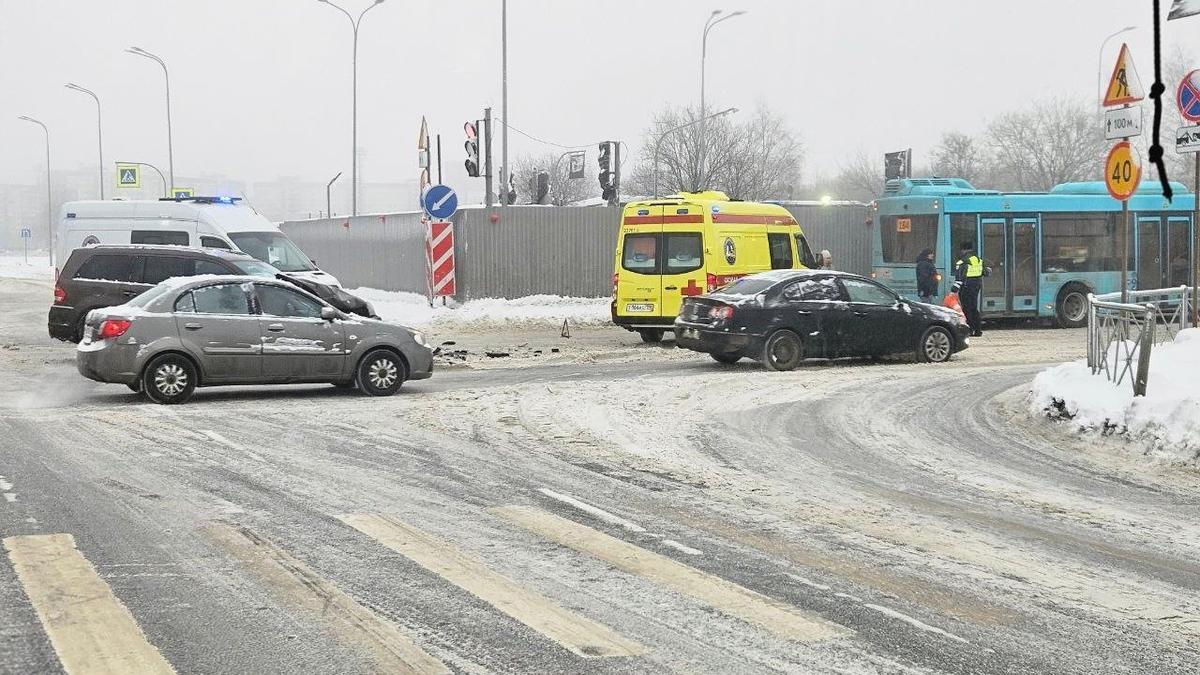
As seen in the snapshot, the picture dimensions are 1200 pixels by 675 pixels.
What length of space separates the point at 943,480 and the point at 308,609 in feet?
17.9

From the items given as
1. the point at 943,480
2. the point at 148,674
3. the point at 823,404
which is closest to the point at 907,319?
the point at 823,404

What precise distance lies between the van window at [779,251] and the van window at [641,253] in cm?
195

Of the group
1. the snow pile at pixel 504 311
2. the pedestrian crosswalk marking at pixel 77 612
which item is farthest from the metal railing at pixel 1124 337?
the snow pile at pixel 504 311

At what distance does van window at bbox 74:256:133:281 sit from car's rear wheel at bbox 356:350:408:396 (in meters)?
6.46

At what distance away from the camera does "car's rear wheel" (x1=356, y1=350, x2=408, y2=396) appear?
574 inches

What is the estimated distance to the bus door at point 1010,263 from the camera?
83.6 feet

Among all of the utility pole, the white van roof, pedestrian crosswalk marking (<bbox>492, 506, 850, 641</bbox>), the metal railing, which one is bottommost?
pedestrian crosswalk marking (<bbox>492, 506, 850, 641</bbox>)

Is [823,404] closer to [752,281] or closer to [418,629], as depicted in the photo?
[752,281]

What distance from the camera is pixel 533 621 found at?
18.7ft

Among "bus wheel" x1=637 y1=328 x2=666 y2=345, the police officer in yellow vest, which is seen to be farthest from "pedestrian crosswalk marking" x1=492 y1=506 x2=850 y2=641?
the police officer in yellow vest

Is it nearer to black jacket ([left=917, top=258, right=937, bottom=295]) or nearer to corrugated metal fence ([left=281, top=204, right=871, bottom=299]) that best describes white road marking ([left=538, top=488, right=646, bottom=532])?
black jacket ([left=917, top=258, right=937, bottom=295])

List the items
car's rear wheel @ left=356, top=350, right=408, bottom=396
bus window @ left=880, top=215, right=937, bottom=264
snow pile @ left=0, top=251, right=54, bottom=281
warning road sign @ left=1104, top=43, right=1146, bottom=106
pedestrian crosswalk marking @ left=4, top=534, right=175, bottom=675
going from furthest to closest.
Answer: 1. snow pile @ left=0, top=251, right=54, bottom=281
2. bus window @ left=880, top=215, right=937, bottom=264
3. car's rear wheel @ left=356, top=350, right=408, bottom=396
4. warning road sign @ left=1104, top=43, right=1146, bottom=106
5. pedestrian crosswalk marking @ left=4, top=534, right=175, bottom=675

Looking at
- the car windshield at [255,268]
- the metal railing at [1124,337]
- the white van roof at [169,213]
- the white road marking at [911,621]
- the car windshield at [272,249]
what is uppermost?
the white van roof at [169,213]

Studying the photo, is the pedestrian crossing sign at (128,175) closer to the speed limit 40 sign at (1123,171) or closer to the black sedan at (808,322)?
the black sedan at (808,322)
